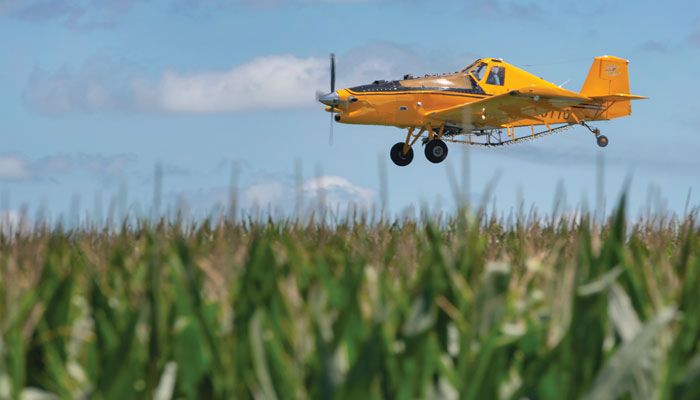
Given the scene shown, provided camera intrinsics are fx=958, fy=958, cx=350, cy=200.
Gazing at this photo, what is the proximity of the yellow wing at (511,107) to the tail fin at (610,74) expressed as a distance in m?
8.24

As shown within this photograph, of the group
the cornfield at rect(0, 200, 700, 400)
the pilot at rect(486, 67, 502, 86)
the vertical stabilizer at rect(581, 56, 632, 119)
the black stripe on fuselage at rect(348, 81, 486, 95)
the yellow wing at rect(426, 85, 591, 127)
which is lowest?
the cornfield at rect(0, 200, 700, 400)

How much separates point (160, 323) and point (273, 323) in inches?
10.8

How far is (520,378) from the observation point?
236cm

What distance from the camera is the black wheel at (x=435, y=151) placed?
2723cm

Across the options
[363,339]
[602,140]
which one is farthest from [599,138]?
[363,339]

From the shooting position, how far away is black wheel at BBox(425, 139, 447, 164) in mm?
27234

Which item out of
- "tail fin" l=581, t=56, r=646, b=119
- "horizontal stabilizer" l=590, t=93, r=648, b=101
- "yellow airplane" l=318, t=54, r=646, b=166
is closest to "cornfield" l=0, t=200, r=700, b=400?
"yellow airplane" l=318, t=54, r=646, b=166

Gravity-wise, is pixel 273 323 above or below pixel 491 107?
below

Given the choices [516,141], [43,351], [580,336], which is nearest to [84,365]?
[43,351]

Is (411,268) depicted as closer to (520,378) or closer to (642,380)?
(520,378)

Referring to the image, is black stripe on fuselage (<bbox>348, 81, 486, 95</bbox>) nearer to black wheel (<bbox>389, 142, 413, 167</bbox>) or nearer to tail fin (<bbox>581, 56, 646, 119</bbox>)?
black wheel (<bbox>389, 142, 413, 167</bbox>)

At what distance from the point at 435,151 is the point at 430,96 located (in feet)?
5.19

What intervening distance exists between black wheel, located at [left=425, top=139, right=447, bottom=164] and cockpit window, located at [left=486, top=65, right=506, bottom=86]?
2.90 metres

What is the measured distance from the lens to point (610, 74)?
3750cm
